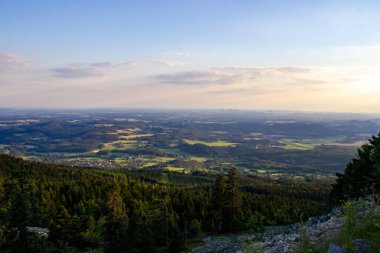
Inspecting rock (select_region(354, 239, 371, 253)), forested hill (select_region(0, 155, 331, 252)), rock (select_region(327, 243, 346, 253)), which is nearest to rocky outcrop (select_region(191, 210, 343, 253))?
rock (select_region(327, 243, 346, 253))

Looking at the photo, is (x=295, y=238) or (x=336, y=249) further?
(x=295, y=238)

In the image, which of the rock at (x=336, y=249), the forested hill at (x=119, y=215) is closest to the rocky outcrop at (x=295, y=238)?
the rock at (x=336, y=249)

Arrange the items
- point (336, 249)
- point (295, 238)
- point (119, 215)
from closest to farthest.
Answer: point (336, 249) < point (295, 238) < point (119, 215)

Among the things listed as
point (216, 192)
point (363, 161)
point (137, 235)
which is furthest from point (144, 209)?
point (363, 161)

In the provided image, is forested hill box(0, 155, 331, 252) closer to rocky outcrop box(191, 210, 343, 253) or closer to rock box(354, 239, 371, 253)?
rocky outcrop box(191, 210, 343, 253)

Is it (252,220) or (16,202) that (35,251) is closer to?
(16,202)

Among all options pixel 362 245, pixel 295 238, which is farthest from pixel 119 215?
pixel 362 245

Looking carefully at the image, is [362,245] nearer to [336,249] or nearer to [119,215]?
[336,249]
